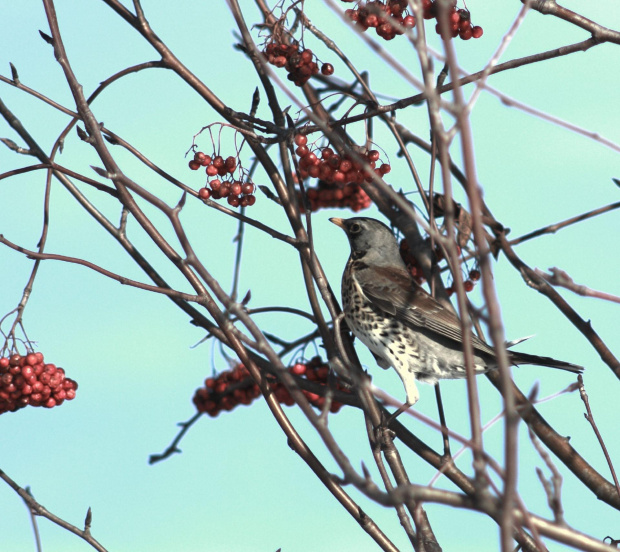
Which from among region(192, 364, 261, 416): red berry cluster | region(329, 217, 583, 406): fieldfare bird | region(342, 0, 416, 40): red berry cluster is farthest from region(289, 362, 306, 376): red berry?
region(342, 0, 416, 40): red berry cluster

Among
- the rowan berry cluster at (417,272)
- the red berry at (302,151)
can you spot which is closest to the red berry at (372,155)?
the red berry at (302,151)

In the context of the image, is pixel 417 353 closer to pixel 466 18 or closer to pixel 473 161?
pixel 466 18

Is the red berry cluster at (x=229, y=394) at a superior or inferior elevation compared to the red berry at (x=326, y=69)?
inferior

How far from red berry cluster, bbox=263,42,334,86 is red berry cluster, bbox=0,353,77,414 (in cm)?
121

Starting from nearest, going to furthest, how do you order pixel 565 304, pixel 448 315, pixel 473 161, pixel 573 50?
1. pixel 473 161
2. pixel 573 50
3. pixel 565 304
4. pixel 448 315

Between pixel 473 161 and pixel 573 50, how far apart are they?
1366mm

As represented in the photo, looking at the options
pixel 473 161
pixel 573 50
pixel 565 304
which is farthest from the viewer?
pixel 565 304

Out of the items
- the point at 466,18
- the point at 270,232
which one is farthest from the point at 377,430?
the point at 466,18

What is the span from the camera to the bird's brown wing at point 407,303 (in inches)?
126

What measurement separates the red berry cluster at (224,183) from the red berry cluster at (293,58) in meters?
0.36

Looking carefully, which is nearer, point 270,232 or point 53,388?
point 270,232

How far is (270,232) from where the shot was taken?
7.74ft

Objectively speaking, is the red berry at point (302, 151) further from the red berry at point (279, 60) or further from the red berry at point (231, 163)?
the red berry at point (279, 60)

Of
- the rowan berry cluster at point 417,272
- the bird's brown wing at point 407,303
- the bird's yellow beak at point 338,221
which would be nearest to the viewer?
the rowan berry cluster at point 417,272
